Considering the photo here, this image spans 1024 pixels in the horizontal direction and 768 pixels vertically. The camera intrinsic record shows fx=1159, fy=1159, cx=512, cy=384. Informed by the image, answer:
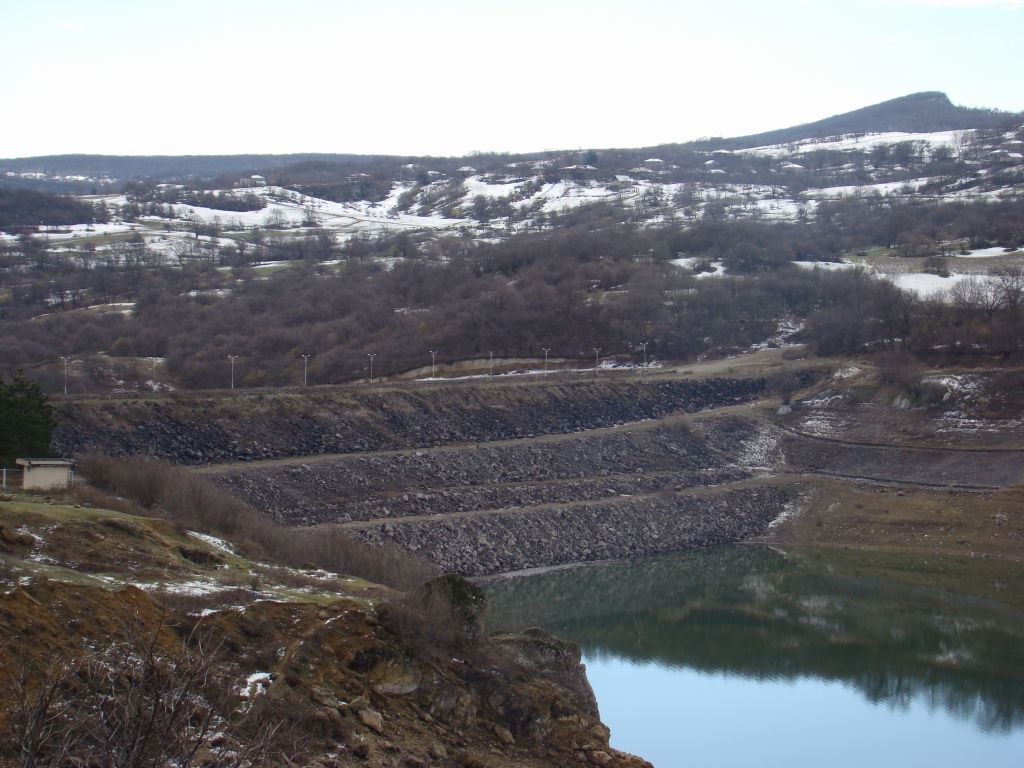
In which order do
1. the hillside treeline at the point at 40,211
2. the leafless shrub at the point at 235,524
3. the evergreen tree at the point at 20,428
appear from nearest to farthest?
the leafless shrub at the point at 235,524 → the evergreen tree at the point at 20,428 → the hillside treeline at the point at 40,211

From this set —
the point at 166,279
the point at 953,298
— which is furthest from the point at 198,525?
the point at 166,279

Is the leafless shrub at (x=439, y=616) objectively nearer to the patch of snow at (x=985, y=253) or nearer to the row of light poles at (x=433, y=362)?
the row of light poles at (x=433, y=362)

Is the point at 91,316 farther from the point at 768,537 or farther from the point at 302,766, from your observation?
the point at 302,766

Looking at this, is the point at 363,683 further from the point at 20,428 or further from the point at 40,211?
the point at 40,211

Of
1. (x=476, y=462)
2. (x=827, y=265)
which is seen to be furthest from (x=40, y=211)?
(x=476, y=462)

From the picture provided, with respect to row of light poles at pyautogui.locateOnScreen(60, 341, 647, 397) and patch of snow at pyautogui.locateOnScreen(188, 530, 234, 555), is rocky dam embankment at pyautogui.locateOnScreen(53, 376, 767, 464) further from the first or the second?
patch of snow at pyautogui.locateOnScreen(188, 530, 234, 555)

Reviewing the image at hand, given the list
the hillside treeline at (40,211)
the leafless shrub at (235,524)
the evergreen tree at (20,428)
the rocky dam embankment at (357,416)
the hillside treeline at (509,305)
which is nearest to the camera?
the leafless shrub at (235,524)

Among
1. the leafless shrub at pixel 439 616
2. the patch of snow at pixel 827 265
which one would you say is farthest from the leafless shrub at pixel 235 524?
the patch of snow at pixel 827 265
